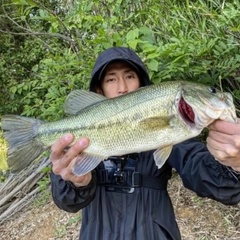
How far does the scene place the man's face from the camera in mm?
2234

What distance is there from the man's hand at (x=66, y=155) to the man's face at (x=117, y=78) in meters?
0.56

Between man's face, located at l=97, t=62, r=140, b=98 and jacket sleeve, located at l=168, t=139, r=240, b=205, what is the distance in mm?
515

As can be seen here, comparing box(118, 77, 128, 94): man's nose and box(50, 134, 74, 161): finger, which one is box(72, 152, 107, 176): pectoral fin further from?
box(118, 77, 128, 94): man's nose

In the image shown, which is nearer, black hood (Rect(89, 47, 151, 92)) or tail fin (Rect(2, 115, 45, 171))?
tail fin (Rect(2, 115, 45, 171))

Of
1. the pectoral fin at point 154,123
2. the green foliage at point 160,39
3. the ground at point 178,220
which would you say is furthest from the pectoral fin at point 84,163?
the ground at point 178,220

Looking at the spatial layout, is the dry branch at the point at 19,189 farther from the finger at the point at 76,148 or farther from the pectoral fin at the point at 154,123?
the pectoral fin at the point at 154,123

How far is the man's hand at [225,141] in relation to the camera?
1.51 meters

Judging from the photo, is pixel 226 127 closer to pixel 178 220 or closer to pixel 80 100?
pixel 80 100

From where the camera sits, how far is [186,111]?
1661 millimetres

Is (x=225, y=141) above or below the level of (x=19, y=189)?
above

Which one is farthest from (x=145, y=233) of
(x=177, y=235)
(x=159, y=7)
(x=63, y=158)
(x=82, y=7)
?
(x=82, y=7)

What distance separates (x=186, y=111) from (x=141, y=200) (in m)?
0.59

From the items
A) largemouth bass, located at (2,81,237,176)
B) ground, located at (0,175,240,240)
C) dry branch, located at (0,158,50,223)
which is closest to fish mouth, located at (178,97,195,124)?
largemouth bass, located at (2,81,237,176)

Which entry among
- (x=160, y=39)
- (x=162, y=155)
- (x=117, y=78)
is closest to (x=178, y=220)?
(x=160, y=39)
